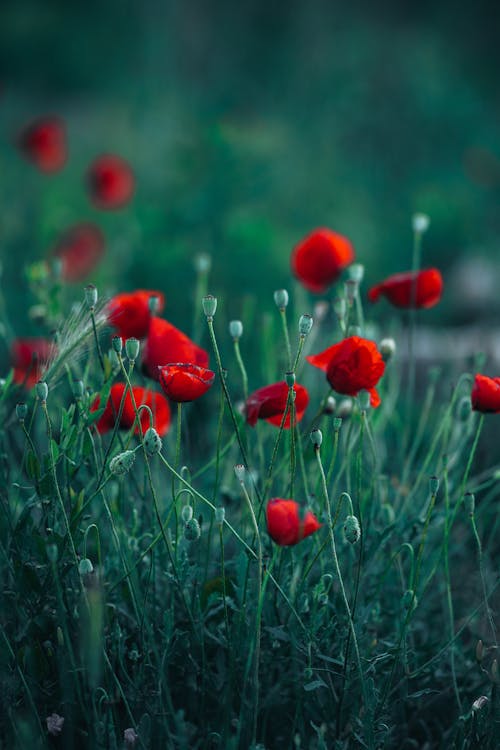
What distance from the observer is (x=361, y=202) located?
354cm

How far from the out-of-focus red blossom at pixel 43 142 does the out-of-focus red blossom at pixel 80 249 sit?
0.84ft

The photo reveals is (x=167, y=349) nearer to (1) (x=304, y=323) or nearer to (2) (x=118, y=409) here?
(2) (x=118, y=409)

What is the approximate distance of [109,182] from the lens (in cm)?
Answer: 263

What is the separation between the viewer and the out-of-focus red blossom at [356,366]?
82 cm

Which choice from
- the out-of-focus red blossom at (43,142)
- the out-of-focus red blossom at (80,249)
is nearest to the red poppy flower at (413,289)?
the out-of-focus red blossom at (80,249)

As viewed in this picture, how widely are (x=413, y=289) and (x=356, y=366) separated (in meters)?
0.31

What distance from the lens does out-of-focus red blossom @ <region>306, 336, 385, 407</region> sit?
0.82 metres

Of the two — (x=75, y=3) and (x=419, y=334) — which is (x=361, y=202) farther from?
(x=75, y=3)

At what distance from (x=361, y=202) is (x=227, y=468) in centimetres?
247

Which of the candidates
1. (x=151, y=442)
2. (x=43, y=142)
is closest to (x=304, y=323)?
(x=151, y=442)

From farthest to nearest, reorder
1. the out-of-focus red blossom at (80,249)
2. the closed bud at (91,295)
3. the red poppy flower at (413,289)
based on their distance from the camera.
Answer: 1. the out-of-focus red blossom at (80,249)
2. the red poppy flower at (413,289)
3. the closed bud at (91,295)

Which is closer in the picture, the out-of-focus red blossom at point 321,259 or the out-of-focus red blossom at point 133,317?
the out-of-focus red blossom at point 133,317

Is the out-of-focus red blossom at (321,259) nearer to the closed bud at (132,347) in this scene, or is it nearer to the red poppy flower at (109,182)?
the closed bud at (132,347)

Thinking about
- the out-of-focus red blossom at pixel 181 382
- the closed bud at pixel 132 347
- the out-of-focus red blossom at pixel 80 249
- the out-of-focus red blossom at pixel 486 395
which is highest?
the closed bud at pixel 132 347
